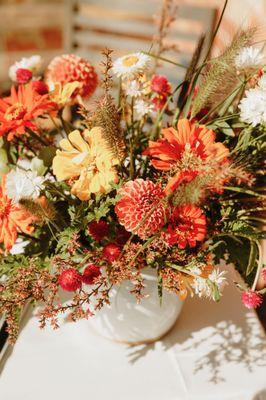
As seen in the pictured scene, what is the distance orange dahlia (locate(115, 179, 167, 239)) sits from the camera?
20.6 inches

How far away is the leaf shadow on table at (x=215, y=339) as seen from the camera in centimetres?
74

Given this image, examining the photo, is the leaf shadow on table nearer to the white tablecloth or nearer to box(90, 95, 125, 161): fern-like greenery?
the white tablecloth

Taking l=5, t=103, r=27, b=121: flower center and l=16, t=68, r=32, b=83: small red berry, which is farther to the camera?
l=16, t=68, r=32, b=83: small red berry

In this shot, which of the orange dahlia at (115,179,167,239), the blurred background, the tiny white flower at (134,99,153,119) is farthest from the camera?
the blurred background

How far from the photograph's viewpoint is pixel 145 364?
728mm

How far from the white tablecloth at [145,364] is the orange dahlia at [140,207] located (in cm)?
29

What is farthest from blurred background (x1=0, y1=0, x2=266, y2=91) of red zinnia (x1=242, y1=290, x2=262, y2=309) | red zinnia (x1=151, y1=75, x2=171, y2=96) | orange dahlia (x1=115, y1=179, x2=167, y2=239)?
red zinnia (x1=242, y1=290, x2=262, y2=309)

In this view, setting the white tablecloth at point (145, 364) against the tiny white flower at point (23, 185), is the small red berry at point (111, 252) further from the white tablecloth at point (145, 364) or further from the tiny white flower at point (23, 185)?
the white tablecloth at point (145, 364)

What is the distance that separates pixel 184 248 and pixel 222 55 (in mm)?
251

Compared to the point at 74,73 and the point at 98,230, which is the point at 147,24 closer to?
the point at 74,73

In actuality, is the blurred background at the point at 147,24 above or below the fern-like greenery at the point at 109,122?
above

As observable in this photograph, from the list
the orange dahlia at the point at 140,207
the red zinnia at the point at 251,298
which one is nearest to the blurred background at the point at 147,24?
the orange dahlia at the point at 140,207

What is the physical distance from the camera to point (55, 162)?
58cm

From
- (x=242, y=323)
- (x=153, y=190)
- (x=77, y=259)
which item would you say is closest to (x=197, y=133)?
(x=153, y=190)
